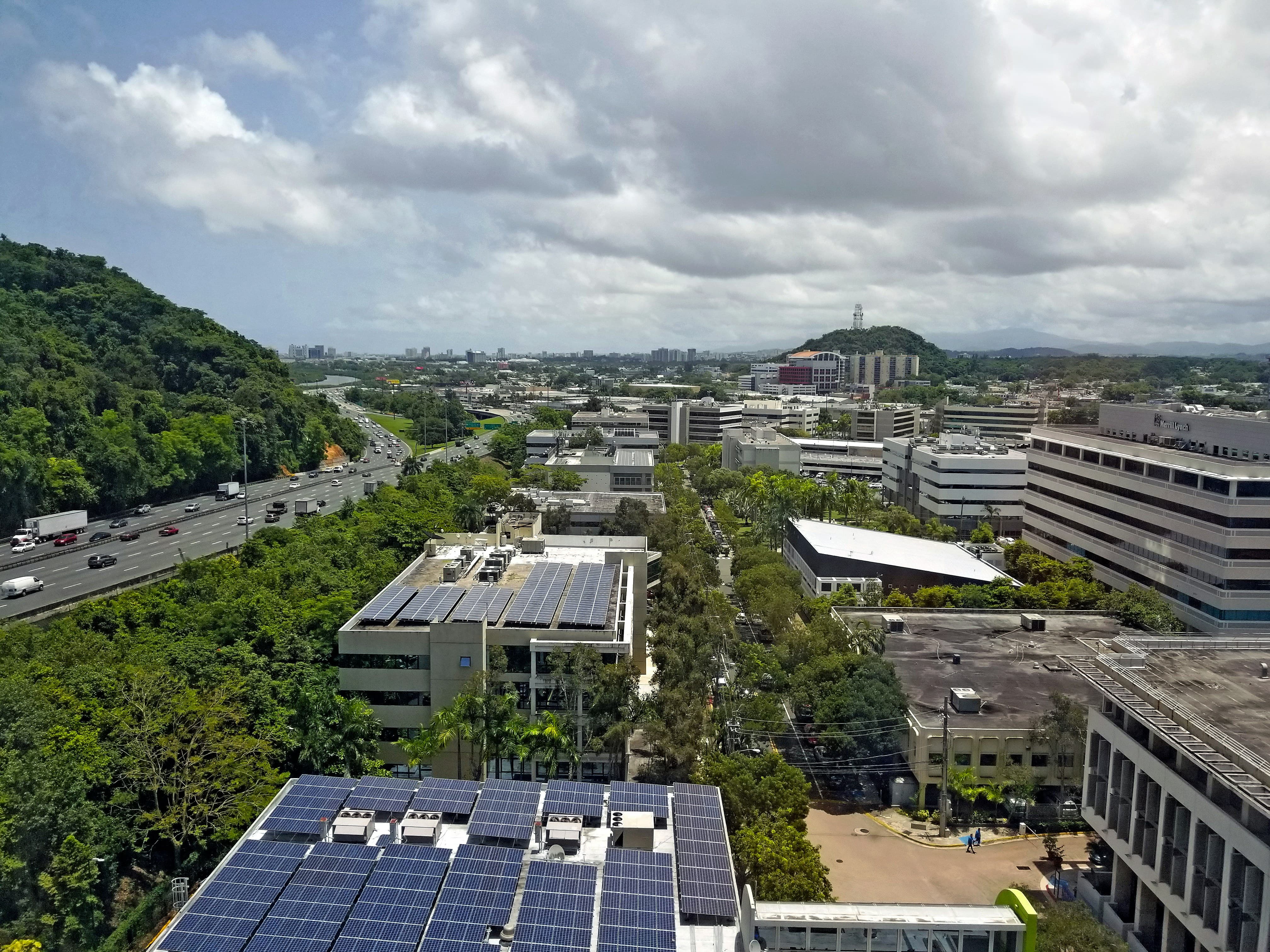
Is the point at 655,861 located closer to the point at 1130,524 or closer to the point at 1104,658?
the point at 1104,658

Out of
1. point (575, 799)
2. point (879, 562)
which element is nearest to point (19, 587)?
point (575, 799)

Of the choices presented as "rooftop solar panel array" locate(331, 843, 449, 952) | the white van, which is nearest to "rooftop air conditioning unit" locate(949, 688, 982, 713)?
"rooftop solar panel array" locate(331, 843, 449, 952)

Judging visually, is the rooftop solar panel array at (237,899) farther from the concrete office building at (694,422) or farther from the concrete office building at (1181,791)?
the concrete office building at (694,422)

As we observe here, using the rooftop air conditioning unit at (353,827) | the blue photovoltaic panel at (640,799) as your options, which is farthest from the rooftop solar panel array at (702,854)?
the rooftop air conditioning unit at (353,827)

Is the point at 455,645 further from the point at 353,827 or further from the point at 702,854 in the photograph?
the point at 702,854

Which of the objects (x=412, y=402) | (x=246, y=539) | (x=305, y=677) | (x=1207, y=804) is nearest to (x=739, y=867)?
(x=1207, y=804)

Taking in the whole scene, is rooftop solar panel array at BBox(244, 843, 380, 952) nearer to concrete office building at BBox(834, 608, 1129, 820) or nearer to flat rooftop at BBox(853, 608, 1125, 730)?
concrete office building at BBox(834, 608, 1129, 820)
